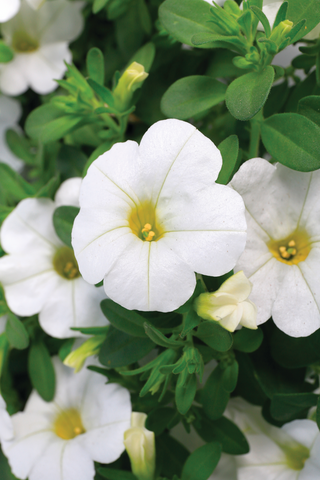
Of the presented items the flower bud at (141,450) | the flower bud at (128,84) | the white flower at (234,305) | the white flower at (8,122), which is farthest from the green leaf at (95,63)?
the flower bud at (141,450)

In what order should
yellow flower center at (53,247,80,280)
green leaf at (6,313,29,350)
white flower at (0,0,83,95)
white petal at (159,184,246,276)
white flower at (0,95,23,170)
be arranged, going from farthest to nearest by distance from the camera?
white flower at (0,95,23,170) < white flower at (0,0,83,95) < yellow flower center at (53,247,80,280) < green leaf at (6,313,29,350) < white petal at (159,184,246,276)

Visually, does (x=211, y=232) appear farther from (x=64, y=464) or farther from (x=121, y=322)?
(x=64, y=464)

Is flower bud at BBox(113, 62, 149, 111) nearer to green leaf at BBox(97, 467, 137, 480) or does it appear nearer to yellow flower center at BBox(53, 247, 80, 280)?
yellow flower center at BBox(53, 247, 80, 280)

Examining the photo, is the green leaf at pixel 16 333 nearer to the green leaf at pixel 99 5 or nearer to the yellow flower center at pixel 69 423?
the yellow flower center at pixel 69 423

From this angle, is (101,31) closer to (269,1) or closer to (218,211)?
(269,1)

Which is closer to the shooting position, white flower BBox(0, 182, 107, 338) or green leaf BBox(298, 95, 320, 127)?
green leaf BBox(298, 95, 320, 127)

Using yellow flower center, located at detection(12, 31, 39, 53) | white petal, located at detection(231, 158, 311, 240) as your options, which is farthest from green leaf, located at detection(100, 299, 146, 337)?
yellow flower center, located at detection(12, 31, 39, 53)
